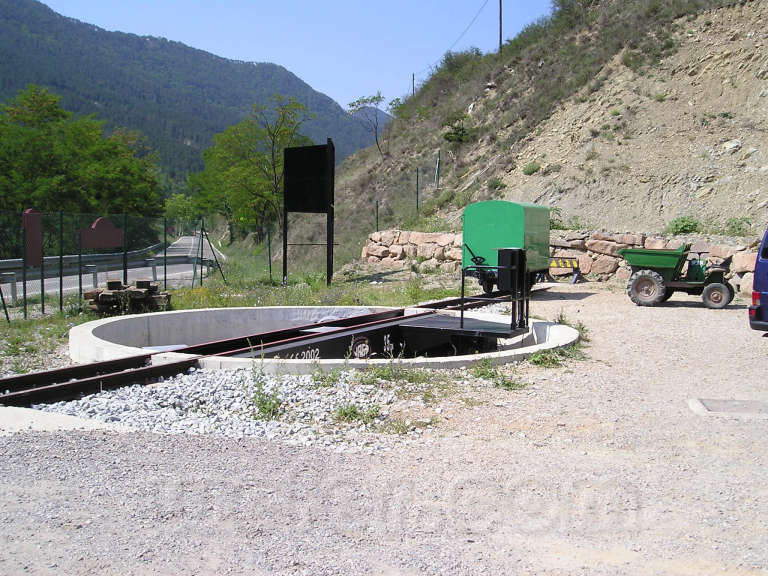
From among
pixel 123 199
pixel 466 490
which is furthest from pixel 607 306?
pixel 123 199

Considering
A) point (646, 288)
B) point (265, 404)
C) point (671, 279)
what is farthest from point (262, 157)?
point (265, 404)

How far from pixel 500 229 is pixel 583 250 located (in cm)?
656

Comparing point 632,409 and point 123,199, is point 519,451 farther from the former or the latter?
point 123,199

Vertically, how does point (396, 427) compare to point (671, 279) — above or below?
below

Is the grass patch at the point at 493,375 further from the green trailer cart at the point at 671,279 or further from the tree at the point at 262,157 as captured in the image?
the tree at the point at 262,157

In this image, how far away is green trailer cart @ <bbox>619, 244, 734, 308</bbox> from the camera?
1614 cm

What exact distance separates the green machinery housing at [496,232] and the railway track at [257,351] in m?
1.83

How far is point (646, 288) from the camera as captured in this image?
54.6 feet

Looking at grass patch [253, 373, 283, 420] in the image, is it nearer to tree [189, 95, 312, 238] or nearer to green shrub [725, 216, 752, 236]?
green shrub [725, 216, 752, 236]

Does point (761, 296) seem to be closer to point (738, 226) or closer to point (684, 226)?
point (738, 226)

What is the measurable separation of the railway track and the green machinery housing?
6.01 ft

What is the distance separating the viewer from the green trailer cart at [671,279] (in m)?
16.1

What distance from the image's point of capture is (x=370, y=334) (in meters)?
12.5

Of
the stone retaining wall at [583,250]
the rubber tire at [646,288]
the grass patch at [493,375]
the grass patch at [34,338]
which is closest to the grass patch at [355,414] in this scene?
the grass patch at [493,375]
